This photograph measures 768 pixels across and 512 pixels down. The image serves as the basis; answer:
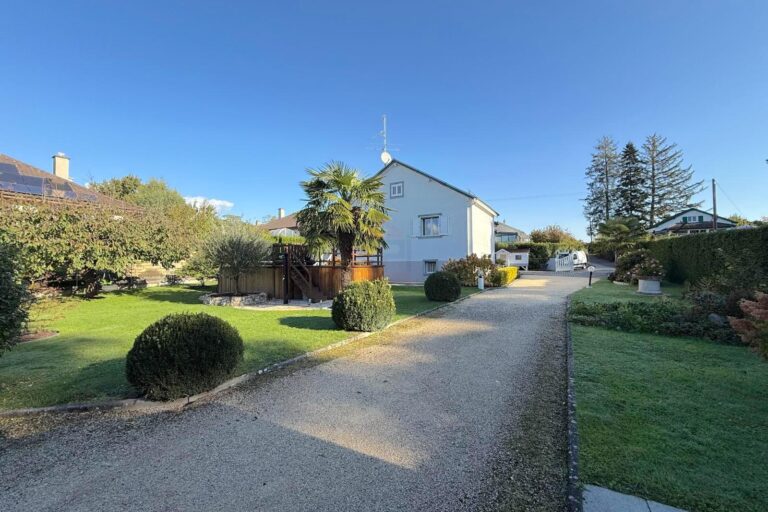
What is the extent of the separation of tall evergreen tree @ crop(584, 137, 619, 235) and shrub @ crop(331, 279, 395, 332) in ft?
168

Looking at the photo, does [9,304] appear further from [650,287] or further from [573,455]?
[650,287]

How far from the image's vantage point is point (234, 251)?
13.7m

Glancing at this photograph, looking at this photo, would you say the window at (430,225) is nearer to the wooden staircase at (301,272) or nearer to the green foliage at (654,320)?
the wooden staircase at (301,272)

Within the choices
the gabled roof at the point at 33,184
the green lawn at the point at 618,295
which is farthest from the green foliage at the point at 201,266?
the green lawn at the point at 618,295

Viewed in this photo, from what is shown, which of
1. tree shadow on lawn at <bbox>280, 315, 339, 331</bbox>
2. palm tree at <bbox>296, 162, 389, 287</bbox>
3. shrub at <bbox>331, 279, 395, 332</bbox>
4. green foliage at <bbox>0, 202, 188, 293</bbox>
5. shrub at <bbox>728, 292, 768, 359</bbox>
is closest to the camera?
shrub at <bbox>728, 292, 768, 359</bbox>

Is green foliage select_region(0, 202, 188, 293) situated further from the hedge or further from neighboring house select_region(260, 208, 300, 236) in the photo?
neighboring house select_region(260, 208, 300, 236)

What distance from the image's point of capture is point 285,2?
10.9 m

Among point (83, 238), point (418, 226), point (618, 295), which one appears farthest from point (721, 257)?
point (83, 238)

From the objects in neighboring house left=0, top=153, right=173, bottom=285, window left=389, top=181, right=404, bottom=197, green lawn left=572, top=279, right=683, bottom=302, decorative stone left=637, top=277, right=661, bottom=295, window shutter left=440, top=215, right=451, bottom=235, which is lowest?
green lawn left=572, top=279, right=683, bottom=302

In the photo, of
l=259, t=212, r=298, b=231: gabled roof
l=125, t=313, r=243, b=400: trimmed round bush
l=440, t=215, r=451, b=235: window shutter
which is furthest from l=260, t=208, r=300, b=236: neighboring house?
l=125, t=313, r=243, b=400: trimmed round bush

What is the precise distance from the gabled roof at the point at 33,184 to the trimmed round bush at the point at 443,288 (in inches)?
569

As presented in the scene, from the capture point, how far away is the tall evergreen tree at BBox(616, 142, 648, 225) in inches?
1850

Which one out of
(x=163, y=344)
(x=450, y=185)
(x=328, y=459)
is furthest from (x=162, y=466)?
(x=450, y=185)

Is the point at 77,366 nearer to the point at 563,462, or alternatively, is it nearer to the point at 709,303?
the point at 563,462
